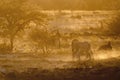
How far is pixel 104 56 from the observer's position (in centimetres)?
407

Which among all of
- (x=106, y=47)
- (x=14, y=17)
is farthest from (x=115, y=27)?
(x=14, y=17)

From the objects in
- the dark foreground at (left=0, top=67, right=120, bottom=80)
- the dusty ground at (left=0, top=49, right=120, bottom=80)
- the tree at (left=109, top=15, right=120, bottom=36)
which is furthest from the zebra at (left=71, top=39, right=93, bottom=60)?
the tree at (left=109, top=15, right=120, bottom=36)

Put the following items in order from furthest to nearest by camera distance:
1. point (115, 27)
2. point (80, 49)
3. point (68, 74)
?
point (115, 27)
point (80, 49)
point (68, 74)

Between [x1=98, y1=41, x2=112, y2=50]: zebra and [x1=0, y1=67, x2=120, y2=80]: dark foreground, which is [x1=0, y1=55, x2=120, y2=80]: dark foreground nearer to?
[x1=0, y1=67, x2=120, y2=80]: dark foreground

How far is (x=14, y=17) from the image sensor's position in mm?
4156

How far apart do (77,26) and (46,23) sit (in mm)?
429

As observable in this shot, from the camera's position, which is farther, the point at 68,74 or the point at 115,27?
the point at 115,27

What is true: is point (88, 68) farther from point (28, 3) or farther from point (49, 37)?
point (28, 3)

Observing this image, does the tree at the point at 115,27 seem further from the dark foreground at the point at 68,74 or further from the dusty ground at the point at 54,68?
the dark foreground at the point at 68,74

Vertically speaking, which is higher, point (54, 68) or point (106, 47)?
point (106, 47)

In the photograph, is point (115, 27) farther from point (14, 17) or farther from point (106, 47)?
point (14, 17)

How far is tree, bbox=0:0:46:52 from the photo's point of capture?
4.13 metres

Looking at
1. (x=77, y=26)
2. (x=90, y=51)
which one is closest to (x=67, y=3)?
(x=77, y=26)

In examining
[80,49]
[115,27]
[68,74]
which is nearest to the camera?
[68,74]
